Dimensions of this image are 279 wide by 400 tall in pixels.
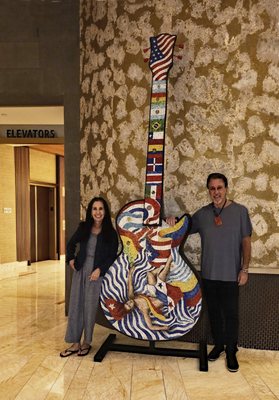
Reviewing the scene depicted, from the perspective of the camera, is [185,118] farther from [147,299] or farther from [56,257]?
[56,257]

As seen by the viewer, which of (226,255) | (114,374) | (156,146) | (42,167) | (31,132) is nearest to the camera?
(114,374)

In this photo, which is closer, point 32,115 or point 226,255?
point 226,255

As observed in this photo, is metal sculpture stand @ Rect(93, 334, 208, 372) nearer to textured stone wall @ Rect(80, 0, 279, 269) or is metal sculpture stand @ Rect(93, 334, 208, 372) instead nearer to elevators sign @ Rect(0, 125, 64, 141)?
A: textured stone wall @ Rect(80, 0, 279, 269)

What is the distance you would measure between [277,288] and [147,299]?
1.02m

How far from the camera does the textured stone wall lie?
9.59 feet

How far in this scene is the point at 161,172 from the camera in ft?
9.05

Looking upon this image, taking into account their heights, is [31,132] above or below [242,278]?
above

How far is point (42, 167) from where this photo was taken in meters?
8.09

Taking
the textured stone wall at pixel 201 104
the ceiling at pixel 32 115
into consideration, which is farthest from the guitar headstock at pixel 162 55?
the ceiling at pixel 32 115

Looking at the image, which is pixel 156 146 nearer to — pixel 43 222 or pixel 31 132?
pixel 31 132

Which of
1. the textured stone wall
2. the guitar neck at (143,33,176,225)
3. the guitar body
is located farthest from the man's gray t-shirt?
the guitar neck at (143,33,176,225)

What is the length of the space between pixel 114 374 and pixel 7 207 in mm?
4817

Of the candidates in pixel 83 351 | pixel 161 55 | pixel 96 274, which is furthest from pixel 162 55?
pixel 83 351

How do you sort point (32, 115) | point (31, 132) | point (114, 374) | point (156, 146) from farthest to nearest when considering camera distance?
1. point (31, 132)
2. point (32, 115)
3. point (156, 146)
4. point (114, 374)
